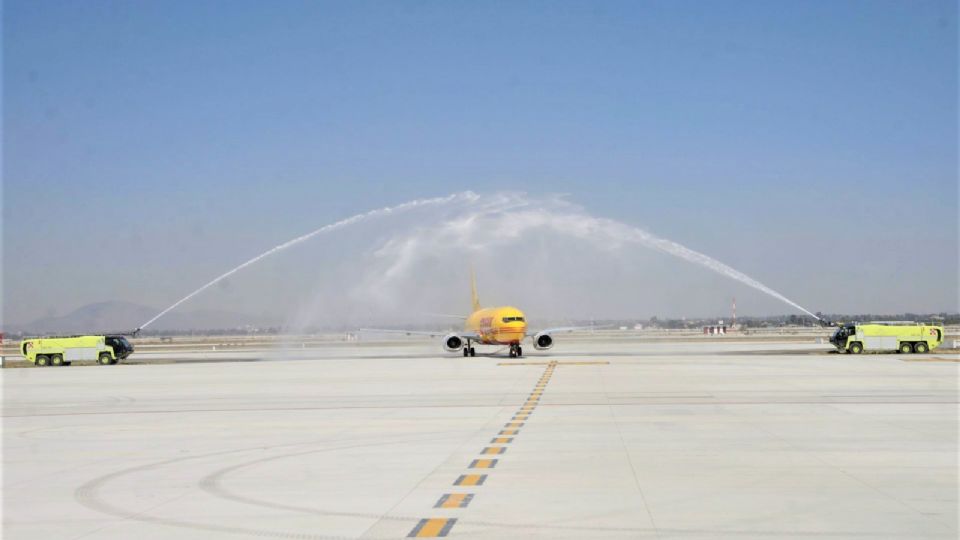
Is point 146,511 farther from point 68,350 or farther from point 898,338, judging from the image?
point 898,338

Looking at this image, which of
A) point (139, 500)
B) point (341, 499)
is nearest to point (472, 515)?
point (341, 499)

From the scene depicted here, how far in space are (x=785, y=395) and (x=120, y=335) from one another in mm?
54047

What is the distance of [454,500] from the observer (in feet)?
45.4

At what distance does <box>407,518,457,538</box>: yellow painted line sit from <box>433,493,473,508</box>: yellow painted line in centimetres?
102

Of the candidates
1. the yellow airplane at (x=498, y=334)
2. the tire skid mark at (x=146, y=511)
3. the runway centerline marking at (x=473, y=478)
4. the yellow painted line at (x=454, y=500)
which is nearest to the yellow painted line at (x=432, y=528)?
the runway centerline marking at (x=473, y=478)

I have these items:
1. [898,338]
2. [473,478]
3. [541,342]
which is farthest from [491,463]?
[898,338]

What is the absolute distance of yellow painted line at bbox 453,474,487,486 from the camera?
1537 centimetres

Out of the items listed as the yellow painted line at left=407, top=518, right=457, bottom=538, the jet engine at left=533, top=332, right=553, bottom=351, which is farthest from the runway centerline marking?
the jet engine at left=533, top=332, right=553, bottom=351

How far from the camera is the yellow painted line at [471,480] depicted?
1537 centimetres

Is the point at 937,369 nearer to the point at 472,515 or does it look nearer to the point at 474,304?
the point at 472,515

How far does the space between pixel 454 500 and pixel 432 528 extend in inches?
80.0

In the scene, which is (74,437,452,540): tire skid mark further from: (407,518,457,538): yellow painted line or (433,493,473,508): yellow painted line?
→ (433,493,473,508): yellow painted line

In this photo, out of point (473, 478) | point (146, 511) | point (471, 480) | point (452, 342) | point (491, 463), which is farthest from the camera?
point (452, 342)

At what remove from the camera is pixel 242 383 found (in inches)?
1832
